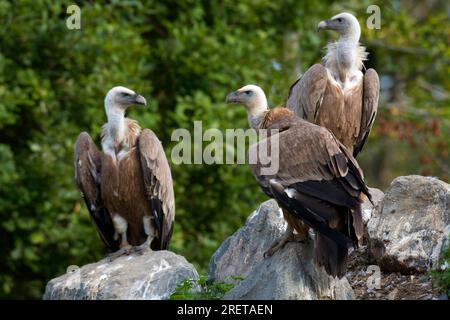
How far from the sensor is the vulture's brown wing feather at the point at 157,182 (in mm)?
9242

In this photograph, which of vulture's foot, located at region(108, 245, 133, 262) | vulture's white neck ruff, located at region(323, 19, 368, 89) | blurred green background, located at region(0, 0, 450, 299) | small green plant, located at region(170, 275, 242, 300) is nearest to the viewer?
small green plant, located at region(170, 275, 242, 300)

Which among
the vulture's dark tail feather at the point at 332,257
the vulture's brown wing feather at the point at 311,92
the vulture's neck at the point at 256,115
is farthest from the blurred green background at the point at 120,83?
the vulture's dark tail feather at the point at 332,257

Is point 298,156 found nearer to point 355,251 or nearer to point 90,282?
point 355,251

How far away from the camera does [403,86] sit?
2228 cm

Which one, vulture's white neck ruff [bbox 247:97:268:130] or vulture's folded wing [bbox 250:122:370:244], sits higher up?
vulture's white neck ruff [bbox 247:97:268:130]

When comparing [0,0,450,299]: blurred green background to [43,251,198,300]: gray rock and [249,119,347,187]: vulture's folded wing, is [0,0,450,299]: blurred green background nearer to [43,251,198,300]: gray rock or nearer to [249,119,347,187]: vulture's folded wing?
A: [43,251,198,300]: gray rock

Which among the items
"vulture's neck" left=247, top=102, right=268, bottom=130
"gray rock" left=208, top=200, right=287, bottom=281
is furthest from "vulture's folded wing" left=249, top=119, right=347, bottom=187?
"gray rock" left=208, top=200, right=287, bottom=281

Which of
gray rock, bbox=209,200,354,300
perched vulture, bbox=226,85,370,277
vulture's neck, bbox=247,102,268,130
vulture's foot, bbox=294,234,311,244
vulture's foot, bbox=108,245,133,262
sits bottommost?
vulture's foot, bbox=108,245,133,262

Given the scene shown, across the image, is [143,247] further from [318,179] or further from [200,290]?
[318,179]

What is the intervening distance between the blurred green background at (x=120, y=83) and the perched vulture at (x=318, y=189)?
5.97m

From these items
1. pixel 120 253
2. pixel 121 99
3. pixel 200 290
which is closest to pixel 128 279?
pixel 200 290

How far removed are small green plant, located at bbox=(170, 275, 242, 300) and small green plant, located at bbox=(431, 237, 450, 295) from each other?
5.04 feet

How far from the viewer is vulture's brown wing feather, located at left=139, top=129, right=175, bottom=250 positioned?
9.24m

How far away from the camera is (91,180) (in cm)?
943
